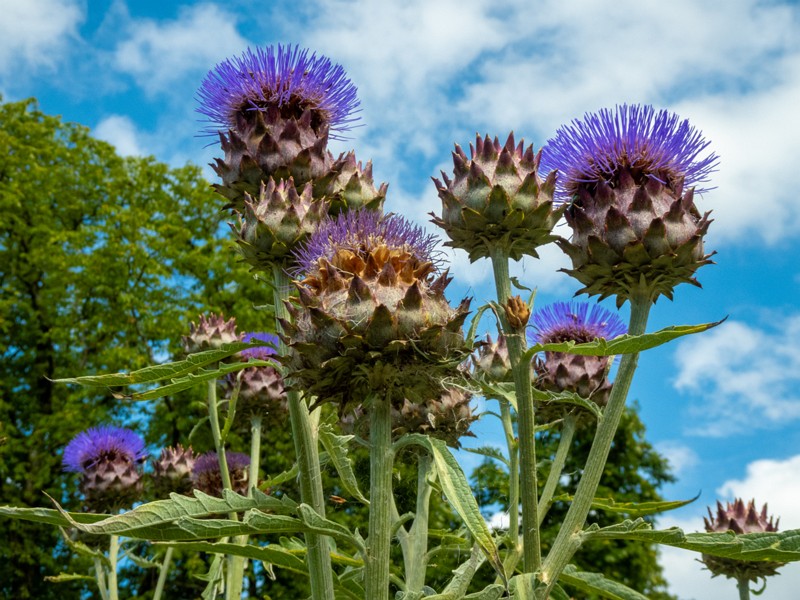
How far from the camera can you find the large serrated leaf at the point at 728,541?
2.08m

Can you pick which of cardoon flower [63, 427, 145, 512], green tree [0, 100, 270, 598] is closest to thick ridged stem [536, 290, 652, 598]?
cardoon flower [63, 427, 145, 512]

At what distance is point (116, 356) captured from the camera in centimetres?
1529

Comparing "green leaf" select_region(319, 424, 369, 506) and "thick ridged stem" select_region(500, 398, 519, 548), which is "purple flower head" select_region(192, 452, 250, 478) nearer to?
"thick ridged stem" select_region(500, 398, 519, 548)

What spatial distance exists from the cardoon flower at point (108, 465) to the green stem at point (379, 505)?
394cm

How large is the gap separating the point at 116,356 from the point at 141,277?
8.13ft

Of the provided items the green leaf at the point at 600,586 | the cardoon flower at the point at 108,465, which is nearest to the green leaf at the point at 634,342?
the green leaf at the point at 600,586

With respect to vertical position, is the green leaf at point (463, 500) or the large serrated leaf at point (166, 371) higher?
the large serrated leaf at point (166, 371)

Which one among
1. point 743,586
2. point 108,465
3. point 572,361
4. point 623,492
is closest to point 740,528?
point 743,586

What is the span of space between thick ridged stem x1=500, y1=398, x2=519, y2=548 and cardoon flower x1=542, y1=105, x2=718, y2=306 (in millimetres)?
726

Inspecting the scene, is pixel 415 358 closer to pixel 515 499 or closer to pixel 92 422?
pixel 515 499

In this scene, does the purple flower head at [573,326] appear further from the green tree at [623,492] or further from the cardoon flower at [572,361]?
the green tree at [623,492]

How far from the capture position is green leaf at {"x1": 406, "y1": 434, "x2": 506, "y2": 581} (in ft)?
6.19

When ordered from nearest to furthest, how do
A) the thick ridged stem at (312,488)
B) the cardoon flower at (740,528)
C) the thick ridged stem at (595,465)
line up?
the thick ridged stem at (595,465) < the thick ridged stem at (312,488) < the cardoon flower at (740,528)

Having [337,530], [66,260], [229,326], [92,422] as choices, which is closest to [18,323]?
[66,260]
